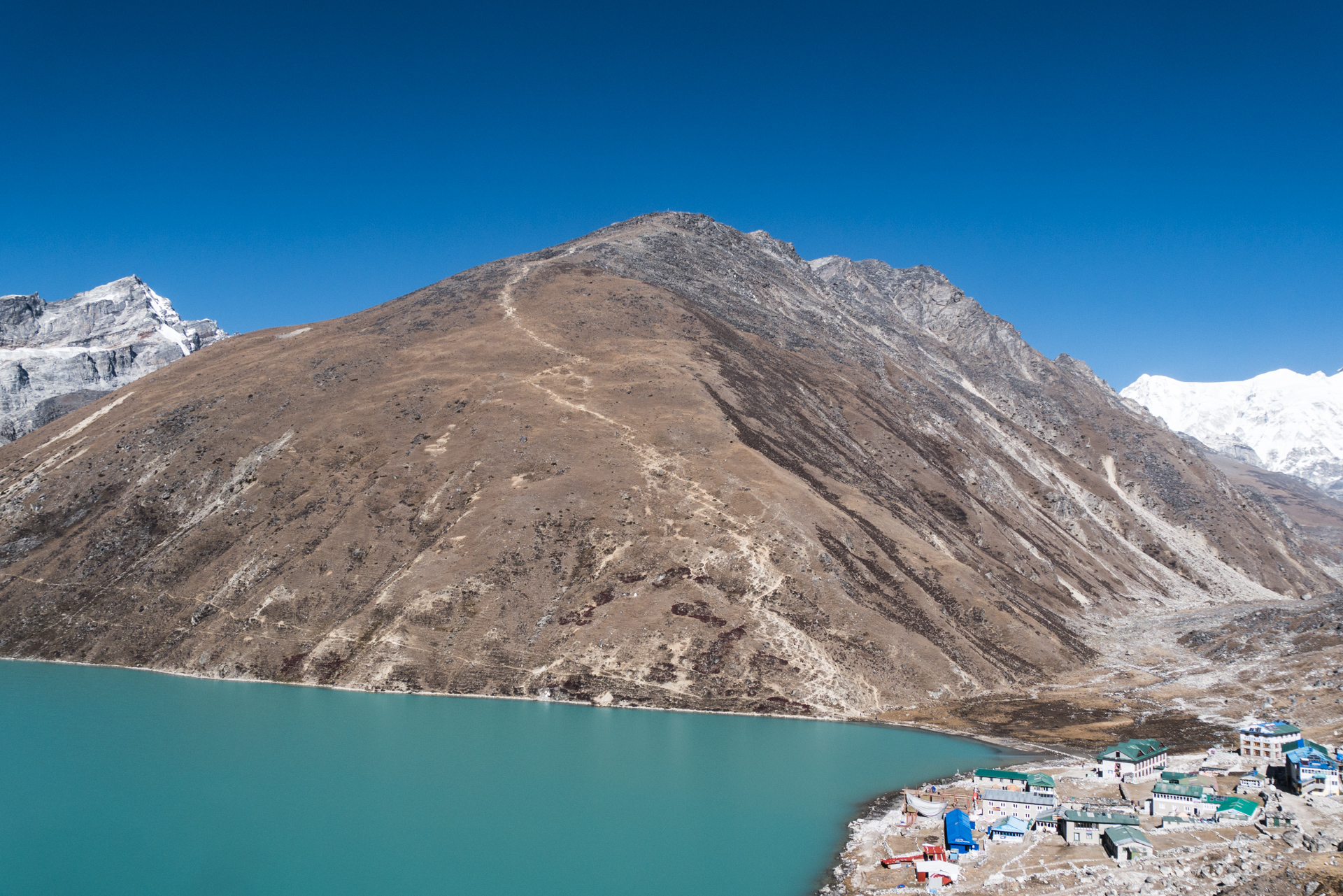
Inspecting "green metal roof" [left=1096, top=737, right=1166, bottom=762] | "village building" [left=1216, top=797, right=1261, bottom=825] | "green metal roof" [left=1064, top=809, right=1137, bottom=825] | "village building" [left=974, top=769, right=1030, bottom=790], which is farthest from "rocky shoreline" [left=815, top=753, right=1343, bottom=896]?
"green metal roof" [left=1096, top=737, right=1166, bottom=762]

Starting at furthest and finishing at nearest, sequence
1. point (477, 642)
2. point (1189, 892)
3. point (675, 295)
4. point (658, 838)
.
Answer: point (675, 295), point (477, 642), point (658, 838), point (1189, 892)

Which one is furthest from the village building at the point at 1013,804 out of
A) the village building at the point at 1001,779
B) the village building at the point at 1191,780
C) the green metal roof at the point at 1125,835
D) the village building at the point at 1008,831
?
the village building at the point at 1191,780

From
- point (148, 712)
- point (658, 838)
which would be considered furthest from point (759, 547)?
point (148, 712)

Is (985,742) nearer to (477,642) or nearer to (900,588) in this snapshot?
(900,588)

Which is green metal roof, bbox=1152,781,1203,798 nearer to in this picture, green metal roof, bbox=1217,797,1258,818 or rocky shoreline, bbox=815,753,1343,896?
green metal roof, bbox=1217,797,1258,818

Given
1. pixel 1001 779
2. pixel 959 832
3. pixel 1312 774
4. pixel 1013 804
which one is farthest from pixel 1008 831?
pixel 1312 774

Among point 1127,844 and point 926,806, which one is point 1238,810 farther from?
point 926,806

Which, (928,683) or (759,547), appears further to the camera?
(759,547)
